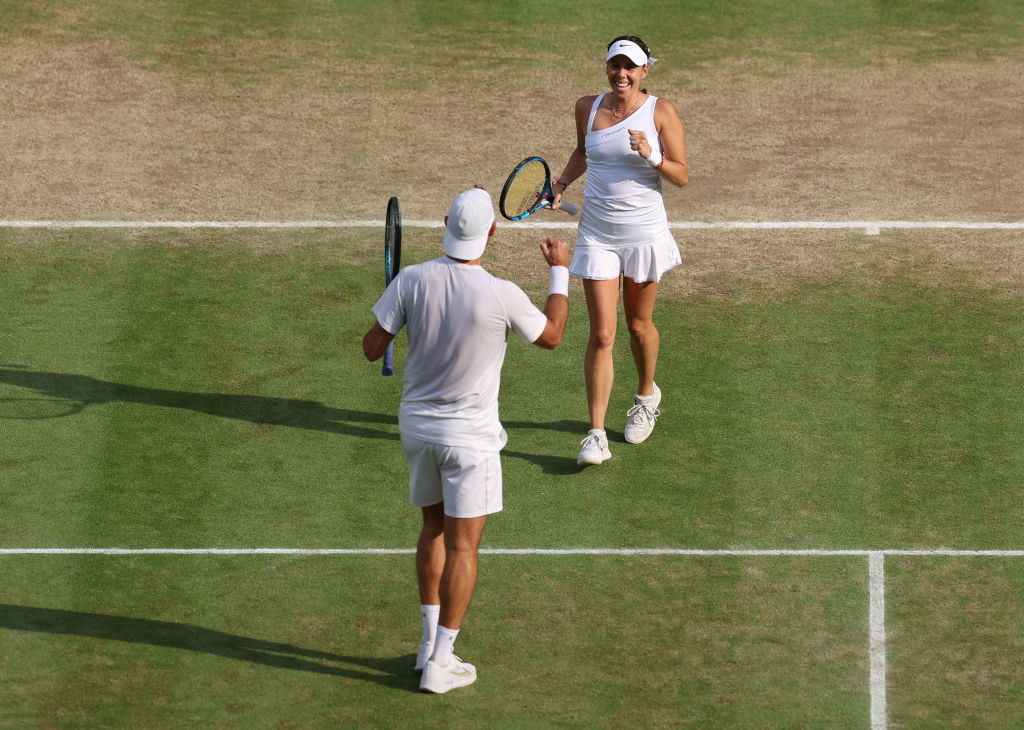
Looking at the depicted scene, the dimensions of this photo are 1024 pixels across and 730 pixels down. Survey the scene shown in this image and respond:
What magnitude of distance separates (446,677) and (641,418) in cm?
311

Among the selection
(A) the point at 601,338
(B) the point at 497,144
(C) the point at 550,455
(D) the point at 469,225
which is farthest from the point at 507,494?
(B) the point at 497,144

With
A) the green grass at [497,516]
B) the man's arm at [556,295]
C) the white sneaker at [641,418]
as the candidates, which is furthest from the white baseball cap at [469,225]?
the white sneaker at [641,418]

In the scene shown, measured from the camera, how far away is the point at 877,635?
8672 millimetres

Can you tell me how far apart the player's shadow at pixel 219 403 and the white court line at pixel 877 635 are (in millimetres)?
3397

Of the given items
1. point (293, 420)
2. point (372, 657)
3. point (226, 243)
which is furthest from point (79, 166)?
point (372, 657)

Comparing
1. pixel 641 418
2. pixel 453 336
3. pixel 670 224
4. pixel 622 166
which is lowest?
pixel 641 418

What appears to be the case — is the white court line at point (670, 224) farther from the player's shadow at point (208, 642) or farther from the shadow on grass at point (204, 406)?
the player's shadow at point (208, 642)

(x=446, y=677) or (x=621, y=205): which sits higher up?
(x=621, y=205)

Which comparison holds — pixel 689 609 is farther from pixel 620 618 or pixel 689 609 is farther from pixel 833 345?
pixel 833 345

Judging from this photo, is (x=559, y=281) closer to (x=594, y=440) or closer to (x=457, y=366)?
(x=457, y=366)

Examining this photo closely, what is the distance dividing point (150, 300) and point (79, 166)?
112 inches

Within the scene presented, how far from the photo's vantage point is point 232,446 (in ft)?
34.7

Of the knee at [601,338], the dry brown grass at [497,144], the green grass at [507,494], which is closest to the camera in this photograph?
the green grass at [507,494]

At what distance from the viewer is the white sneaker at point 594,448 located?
33.8 feet
